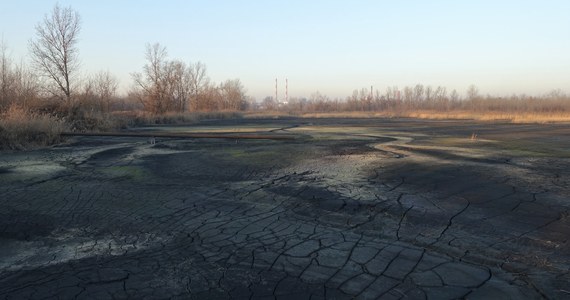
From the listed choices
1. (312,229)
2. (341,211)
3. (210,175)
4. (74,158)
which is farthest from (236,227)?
(74,158)

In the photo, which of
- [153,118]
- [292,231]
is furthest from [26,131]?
[153,118]

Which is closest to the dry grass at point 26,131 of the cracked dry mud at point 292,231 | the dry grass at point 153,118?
the cracked dry mud at point 292,231

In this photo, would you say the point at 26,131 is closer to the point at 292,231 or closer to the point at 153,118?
the point at 292,231

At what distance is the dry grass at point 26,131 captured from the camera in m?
16.3

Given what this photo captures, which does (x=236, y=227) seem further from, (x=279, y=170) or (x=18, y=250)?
(x=279, y=170)

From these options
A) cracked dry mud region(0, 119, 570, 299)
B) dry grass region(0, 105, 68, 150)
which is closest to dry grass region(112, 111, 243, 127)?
dry grass region(0, 105, 68, 150)

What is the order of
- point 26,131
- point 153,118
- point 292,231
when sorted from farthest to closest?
1. point 153,118
2. point 26,131
3. point 292,231

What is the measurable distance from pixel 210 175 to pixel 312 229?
15.6ft

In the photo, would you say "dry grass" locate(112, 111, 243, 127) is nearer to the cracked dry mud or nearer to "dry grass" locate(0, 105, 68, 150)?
"dry grass" locate(0, 105, 68, 150)

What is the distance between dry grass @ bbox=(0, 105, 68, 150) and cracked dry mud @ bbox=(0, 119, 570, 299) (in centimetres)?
639

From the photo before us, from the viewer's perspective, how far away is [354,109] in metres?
97.9

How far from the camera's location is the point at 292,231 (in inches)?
221

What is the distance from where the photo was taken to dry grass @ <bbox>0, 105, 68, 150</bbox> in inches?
643

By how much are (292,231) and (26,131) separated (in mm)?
15828
